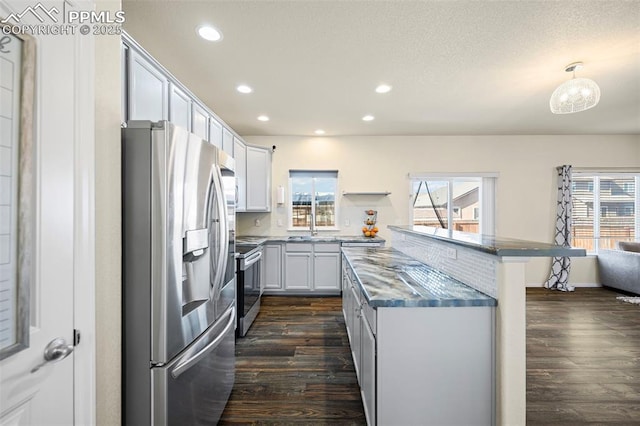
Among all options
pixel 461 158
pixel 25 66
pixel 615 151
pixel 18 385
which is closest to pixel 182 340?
pixel 18 385

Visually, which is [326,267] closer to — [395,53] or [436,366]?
[436,366]

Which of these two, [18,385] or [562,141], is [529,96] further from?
[18,385]

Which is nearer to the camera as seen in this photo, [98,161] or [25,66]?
[25,66]

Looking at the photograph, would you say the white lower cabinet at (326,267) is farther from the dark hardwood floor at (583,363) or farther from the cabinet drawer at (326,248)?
the dark hardwood floor at (583,363)

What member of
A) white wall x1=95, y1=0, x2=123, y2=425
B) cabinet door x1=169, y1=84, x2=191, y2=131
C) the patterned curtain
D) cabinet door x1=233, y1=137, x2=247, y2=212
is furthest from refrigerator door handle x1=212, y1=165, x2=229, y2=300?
the patterned curtain

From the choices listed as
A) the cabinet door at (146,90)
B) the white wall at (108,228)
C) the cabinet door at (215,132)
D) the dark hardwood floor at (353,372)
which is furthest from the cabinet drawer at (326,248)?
the white wall at (108,228)

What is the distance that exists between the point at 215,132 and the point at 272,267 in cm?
223

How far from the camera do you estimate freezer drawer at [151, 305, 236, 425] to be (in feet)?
3.87

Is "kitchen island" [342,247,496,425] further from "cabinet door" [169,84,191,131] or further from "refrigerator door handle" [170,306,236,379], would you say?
"cabinet door" [169,84,191,131]

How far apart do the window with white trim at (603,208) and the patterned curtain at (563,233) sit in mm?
392

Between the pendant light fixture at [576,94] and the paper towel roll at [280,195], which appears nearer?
the pendant light fixture at [576,94]

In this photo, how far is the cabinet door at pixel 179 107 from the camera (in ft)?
7.33

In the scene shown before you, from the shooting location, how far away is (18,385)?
75cm

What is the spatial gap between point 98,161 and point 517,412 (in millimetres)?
2280
